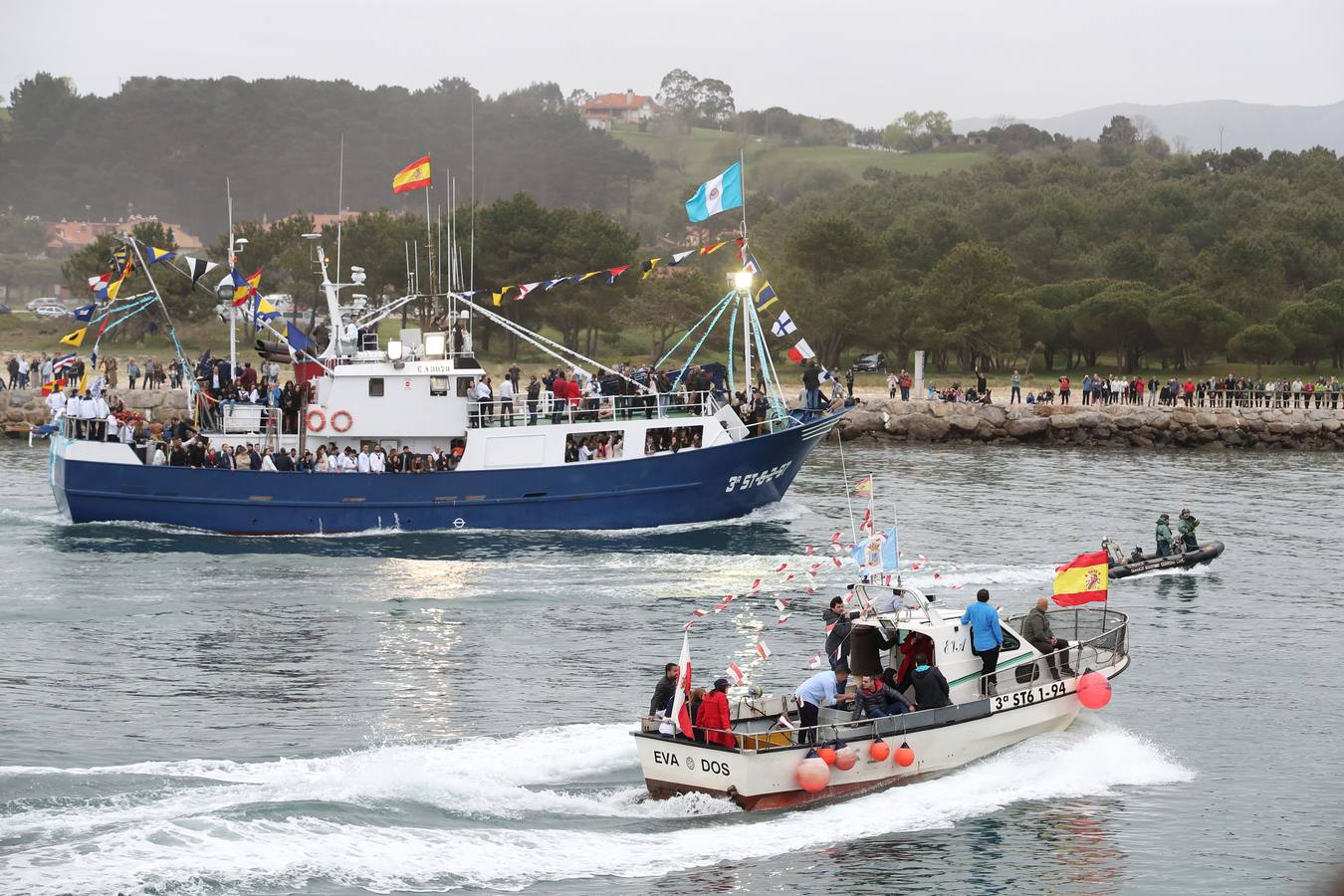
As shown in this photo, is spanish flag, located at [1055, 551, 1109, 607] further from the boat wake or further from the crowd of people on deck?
the boat wake

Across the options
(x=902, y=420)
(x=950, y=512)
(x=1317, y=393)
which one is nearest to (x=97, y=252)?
(x=902, y=420)

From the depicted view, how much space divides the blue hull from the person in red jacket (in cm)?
2455

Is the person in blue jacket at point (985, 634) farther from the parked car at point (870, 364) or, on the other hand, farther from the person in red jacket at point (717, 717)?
the parked car at point (870, 364)

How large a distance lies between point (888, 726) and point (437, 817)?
23.2 ft

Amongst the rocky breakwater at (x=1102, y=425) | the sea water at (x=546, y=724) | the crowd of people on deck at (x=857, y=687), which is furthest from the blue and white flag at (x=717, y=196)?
the rocky breakwater at (x=1102, y=425)

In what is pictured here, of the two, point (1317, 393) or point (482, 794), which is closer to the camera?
point (482, 794)

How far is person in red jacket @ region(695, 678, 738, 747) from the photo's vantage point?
2297 centimetres

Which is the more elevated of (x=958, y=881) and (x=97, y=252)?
(x=97, y=252)

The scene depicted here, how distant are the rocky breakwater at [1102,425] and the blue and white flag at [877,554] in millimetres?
50377

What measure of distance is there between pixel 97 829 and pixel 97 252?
84696 mm

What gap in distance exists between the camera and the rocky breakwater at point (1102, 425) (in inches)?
3009

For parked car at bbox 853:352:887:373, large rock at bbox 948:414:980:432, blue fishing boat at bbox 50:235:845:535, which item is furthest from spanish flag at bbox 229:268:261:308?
parked car at bbox 853:352:887:373

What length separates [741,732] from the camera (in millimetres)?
22922

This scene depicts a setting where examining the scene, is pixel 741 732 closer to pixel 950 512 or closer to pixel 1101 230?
pixel 950 512
